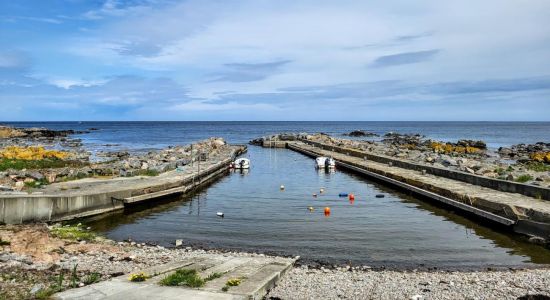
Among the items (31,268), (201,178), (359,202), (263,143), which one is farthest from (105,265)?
(263,143)

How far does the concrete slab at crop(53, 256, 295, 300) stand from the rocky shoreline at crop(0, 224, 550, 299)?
39 centimetres

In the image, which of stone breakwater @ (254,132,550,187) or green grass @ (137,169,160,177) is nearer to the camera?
stone breakwater @ (254,132,550,187)

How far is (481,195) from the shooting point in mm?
21391

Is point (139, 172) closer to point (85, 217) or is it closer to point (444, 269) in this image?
point (85, 217)

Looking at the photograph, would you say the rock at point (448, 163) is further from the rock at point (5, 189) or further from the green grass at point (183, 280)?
the green grass at point (183, 280)

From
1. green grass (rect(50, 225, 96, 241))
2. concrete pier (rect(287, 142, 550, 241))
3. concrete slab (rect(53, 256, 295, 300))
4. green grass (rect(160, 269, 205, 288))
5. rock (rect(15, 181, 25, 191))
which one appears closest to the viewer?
concrete slab (rect(53, 256, 295, 300))

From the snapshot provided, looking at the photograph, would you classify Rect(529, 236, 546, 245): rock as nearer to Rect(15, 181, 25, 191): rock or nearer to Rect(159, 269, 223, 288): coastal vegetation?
Rect(159, 269, 223, 288): coastal vegetation

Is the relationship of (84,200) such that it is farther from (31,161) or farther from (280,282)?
(31,161)

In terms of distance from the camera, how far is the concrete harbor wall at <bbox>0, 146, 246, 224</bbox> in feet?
57.8

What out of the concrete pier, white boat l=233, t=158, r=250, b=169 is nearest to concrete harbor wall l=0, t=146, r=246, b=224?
white boat l=233, t=158, r=250, b=169

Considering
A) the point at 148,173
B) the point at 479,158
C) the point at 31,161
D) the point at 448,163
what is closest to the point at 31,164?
the point at 31,161

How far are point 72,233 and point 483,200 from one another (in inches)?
642

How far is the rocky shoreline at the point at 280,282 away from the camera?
1035 cm

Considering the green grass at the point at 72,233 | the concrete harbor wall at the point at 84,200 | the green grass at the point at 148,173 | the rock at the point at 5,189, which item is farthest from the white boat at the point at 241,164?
the green grass at the point at 72,233
